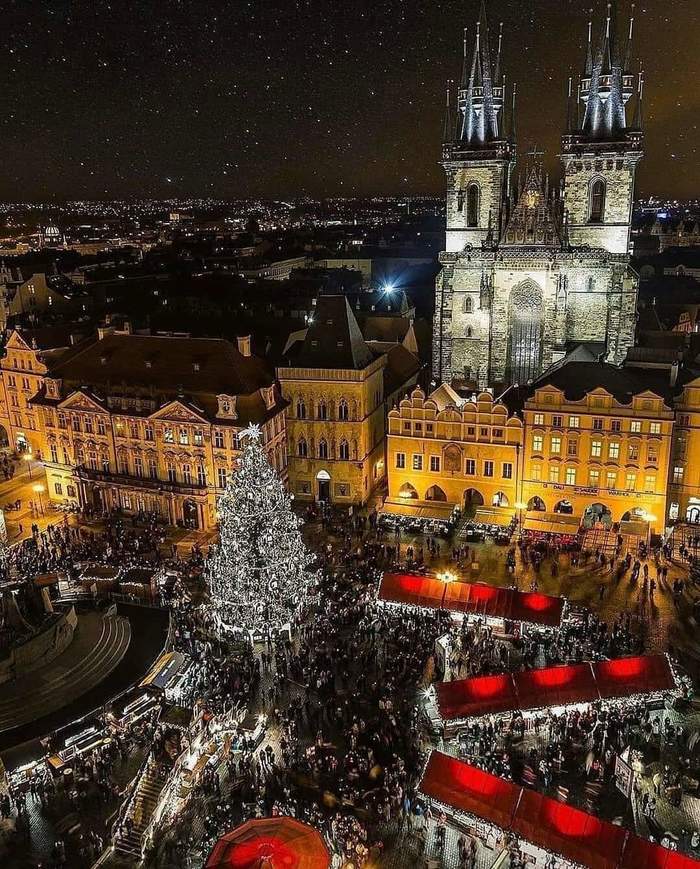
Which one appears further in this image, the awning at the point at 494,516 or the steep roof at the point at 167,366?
the steep roof at the point at 167,366

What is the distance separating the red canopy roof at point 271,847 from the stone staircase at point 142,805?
413cm

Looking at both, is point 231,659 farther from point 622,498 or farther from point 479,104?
point 479,104

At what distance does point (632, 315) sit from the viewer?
64.1m

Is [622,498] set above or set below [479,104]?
below

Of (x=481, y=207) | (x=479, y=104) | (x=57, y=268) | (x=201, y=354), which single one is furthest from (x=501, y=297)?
(x=57, y=268)

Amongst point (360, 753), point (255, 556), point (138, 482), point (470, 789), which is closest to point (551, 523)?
point (255, 556)

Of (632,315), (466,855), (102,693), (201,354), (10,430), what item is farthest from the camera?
(10,430)

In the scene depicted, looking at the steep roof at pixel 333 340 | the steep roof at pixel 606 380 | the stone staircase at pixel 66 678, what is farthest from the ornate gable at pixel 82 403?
the steep roof at pixel 606 380

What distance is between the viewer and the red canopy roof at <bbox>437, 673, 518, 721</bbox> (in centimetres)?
3190

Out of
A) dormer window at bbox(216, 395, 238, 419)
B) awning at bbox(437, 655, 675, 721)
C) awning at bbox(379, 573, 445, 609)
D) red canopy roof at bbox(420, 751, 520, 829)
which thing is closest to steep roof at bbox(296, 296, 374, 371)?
dormer window at bbox(216, 395, 238, 419)

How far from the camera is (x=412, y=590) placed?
41000 millimetres

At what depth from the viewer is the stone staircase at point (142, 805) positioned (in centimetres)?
2684

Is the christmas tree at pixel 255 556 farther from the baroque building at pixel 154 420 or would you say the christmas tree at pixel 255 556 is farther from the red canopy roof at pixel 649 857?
the red canopy roof at pixel 649 857

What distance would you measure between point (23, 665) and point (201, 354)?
90.7ft
